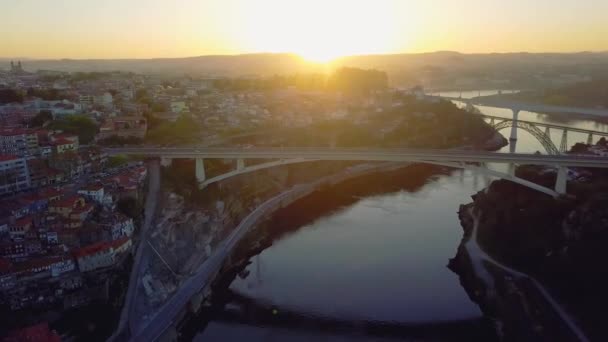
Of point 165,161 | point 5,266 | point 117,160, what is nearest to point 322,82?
point 165,161

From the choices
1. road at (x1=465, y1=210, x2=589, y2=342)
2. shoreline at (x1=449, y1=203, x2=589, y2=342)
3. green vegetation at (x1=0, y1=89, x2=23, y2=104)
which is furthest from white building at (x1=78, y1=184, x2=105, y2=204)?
green vegetation at (x1=0, y1=89, x2=23, y2=104)

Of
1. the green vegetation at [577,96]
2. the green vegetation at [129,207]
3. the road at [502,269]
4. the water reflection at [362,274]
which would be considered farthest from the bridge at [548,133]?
the green vegetation at [129,207]

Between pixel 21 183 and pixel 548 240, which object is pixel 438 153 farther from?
pixel 21 183

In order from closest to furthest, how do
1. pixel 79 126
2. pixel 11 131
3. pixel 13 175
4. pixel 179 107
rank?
1. pixel 13 175
2. pixel 11 131
3. pixel 79 126
4. pixel 179 107

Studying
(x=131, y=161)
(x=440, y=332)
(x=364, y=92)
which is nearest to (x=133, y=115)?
(x=131, y=161)

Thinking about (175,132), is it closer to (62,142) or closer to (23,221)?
(62,142)
